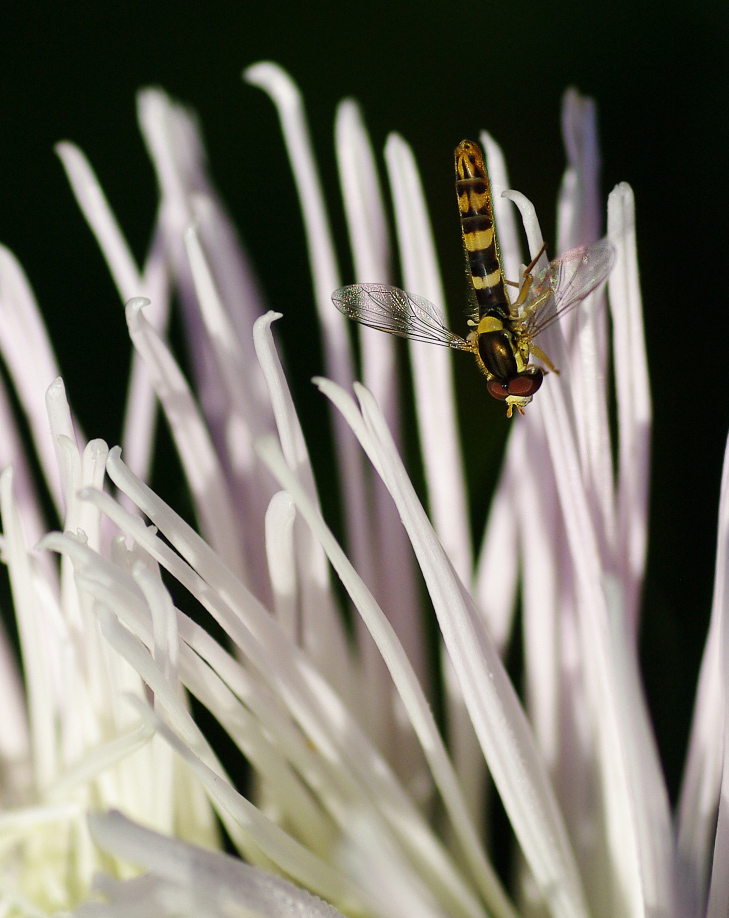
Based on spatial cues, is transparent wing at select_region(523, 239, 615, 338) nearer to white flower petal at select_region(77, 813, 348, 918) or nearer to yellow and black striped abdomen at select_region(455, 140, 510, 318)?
yellow and black striped abdomen at select_region(455, 140, 510, 318)

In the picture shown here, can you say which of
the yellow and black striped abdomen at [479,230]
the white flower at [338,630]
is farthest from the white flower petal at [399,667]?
the yellow and black striped abdomen at [479,230]

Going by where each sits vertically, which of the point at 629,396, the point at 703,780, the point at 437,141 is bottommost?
the point at 703,780

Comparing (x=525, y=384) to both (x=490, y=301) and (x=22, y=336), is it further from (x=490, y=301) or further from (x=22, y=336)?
(x=22, y=336)

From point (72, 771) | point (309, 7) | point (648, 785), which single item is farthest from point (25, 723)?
point (309, 7)

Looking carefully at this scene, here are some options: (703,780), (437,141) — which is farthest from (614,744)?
(437,141)

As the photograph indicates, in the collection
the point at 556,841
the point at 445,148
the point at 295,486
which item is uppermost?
the point at 445,148

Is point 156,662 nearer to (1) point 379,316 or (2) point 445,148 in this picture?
(1) point 379,316

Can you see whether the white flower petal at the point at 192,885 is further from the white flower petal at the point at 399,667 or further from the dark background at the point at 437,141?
the dark background at the point at 437,141

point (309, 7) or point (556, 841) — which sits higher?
point (309, 7)
